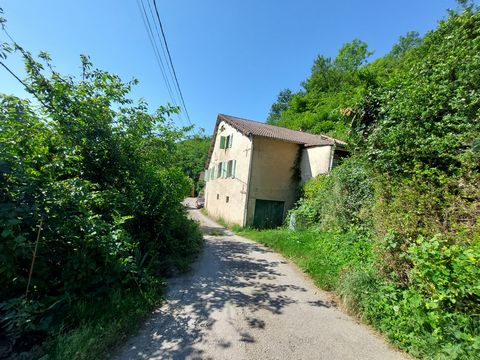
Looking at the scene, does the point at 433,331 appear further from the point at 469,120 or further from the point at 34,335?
the point at 34,335

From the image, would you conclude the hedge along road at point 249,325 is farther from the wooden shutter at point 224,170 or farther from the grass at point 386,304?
the wooden shutter at point 224,170

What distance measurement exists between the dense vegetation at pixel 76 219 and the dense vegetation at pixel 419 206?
4.07m

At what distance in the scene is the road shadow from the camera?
3.07 metres

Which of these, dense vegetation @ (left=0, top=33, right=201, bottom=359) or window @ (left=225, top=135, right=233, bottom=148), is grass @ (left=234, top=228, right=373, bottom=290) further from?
window @ (left=225, top=135, right=233, bottom=148)

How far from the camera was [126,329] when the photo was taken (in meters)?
3.24

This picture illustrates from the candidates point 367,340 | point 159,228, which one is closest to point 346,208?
point 367,340

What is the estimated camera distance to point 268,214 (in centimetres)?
1245

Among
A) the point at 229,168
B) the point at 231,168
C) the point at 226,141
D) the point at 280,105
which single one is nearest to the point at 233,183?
the point at 231,168

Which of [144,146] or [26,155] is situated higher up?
[144,146]

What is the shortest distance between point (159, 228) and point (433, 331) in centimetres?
582

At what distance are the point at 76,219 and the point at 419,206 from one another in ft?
18.8

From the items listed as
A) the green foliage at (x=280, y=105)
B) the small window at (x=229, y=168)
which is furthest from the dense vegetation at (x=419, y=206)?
the green foliage at (x=280, y=105)

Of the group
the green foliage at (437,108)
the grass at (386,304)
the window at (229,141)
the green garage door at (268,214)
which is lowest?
the grass at (386,304)

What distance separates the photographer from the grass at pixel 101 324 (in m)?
2.61
